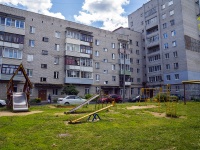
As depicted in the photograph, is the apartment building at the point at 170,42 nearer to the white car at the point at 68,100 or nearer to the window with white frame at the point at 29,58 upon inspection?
the white car at the point at 68,100

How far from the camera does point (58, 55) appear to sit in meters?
37.1

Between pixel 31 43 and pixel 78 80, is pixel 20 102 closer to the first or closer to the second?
pixel 31 43

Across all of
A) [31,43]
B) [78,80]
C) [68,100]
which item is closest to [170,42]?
[78,80]

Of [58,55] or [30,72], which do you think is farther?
[58,55]

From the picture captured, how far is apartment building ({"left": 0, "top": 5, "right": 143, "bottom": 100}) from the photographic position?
31531 mm

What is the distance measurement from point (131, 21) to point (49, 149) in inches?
2327

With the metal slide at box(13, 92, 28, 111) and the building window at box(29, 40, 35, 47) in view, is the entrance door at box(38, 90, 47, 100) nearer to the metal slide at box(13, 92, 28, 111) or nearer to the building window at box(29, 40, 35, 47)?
the building window at box(29, 40, 35, 47)

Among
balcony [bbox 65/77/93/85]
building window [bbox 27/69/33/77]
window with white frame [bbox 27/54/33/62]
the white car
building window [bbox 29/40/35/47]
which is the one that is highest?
building window [bbox 29/40/35/47]

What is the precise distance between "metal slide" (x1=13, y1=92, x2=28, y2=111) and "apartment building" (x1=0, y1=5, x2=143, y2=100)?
1319 centimetres

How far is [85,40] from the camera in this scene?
133 feet

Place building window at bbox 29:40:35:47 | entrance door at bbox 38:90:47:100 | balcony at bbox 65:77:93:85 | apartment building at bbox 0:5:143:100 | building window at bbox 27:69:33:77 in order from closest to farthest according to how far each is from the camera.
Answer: apartment building at bbox 0:5:143:100
building window at bbox 27:69:33:77
entrance door at bbox 38:90:47:100
building window at bbox 29:40:35:47
balcony at bbox 65:77:93:85

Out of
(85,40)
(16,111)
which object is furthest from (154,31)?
(16,111)

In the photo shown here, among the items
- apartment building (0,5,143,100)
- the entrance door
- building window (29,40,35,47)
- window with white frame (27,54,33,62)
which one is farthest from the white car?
building window (29,40,35,47)

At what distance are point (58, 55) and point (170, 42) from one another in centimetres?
2929
